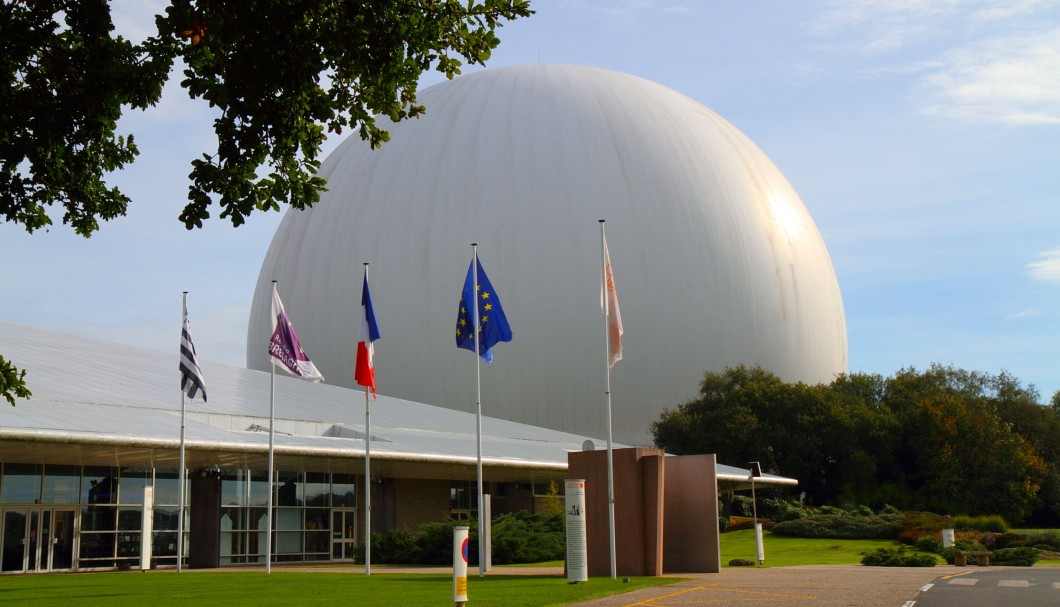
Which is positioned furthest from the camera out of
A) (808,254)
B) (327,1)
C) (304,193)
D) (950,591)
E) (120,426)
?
(808,254)

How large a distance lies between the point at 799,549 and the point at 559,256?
19.6 m

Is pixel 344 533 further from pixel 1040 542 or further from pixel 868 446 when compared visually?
pixel 868 446

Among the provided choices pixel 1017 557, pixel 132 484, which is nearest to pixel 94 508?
pixel 132 484

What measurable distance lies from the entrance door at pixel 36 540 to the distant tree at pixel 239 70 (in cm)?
1743

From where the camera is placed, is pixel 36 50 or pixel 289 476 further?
pixel 289 476

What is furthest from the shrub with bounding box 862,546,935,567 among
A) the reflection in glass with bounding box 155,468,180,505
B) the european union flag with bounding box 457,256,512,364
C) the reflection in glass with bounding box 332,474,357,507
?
the reflection in glass with bounding box 155,468,180,505

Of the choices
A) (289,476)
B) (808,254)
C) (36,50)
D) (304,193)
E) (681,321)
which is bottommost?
(289,476)

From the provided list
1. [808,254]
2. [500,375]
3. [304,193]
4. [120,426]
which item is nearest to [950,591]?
[304,193]

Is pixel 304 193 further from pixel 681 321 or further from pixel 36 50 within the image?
pixel 681 321

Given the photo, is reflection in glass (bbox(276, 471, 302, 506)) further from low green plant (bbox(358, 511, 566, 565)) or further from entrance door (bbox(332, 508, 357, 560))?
low green plant (bbox(358, 511, 566, 565))

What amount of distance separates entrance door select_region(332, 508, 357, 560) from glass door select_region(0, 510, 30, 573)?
939 centimetres

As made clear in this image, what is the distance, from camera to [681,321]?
4938 centimetres

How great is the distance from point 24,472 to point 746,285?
112 ft

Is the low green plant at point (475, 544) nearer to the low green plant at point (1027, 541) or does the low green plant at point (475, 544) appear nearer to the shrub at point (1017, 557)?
the shrub at point (1017, 557)
